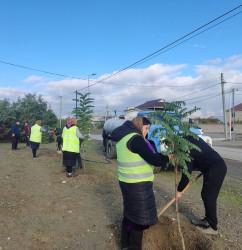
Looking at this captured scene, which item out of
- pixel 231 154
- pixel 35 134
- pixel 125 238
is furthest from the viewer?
pixel 231 154

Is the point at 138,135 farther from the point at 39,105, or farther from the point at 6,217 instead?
the point at 39,105

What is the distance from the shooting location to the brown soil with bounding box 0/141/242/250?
3.69 meters

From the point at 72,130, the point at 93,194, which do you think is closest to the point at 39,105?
the point at 72,130

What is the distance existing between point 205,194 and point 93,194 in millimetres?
2822

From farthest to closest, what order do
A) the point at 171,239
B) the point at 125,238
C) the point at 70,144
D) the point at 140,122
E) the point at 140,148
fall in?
the point at 70,144
the point at 171,239
the point at 125,238
the point at 140,122
the point at 140,148

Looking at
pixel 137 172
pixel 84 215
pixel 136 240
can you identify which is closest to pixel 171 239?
pixel 136 240

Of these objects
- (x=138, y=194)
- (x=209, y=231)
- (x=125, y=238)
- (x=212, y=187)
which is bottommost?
(x=209, y=231)

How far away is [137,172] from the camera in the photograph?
298 centimetres

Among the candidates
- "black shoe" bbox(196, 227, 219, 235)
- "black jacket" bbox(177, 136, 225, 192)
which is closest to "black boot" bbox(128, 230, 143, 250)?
"black jacket" bbox(177, 136, 225, 192)

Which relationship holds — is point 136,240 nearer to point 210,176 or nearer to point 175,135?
point 175,135

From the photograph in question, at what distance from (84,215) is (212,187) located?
2235 mm

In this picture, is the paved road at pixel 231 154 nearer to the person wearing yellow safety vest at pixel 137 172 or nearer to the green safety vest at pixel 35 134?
the green safety vest at pixel 35 134

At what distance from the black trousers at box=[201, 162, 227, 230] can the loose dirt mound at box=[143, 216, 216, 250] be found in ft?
1.00

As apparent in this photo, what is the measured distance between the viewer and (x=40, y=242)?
A: 3.74 meters
